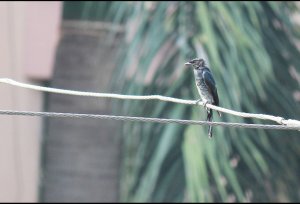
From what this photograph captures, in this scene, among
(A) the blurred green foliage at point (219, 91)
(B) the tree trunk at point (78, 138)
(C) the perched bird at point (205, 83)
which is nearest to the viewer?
(C) the perched bird at point (205, 83)

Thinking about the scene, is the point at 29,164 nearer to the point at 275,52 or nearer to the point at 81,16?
the point at 81,16

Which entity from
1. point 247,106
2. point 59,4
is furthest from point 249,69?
point 59,4

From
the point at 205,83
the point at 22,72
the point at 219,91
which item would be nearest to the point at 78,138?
the point at 22,72

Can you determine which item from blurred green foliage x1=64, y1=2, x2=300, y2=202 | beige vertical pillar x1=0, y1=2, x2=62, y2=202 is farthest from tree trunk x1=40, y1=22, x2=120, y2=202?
blurred green foliage x1=64, y1=2, x2=300, y2=202

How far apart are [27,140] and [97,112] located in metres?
A: 1.11

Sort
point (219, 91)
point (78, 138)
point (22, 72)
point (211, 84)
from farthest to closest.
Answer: point (78, 138), point (22, 72), point (219, 91), point (211, 84)

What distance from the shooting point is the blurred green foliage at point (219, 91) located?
37.3ft

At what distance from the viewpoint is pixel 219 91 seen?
1125 cm

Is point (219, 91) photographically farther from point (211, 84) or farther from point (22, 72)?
point (211, 84)

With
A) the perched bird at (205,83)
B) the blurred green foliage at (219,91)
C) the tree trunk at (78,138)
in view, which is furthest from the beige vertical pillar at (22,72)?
the perched bird at (205,83)

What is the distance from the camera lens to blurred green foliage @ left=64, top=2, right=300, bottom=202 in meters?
11.4

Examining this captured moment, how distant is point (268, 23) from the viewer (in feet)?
39.9

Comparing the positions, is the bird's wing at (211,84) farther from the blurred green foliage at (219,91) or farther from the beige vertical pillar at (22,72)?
the beige vertical pillar at (22,72)

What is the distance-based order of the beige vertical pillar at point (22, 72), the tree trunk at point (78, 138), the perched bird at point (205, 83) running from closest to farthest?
the perched bird at point (205, 83) → the beige vertical pillar at point (22, 72) → the tree trunk at point (78, 138)
